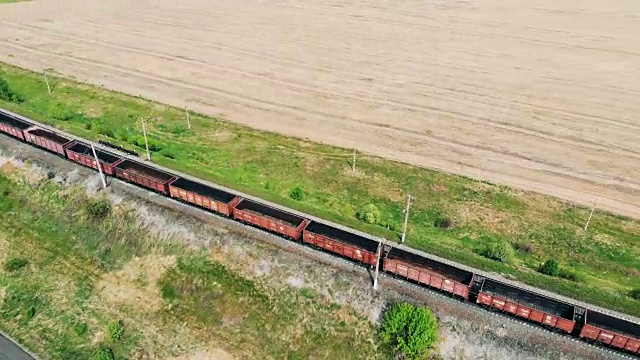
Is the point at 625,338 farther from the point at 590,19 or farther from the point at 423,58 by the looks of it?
the point at 590,19

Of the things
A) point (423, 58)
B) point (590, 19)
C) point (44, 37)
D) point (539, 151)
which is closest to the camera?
point (539, 151)

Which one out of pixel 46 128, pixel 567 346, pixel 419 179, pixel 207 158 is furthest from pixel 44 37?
pixel 567 346

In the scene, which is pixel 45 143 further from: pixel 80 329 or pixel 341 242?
pixel 341 242

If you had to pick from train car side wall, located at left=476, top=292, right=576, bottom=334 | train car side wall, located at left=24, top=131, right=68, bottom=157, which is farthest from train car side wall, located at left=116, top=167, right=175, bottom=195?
train car side wall, located at left=476, top=292, right=576, bottom=334

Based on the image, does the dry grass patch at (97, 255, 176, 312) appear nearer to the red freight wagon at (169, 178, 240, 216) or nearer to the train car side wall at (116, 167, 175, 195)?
the red freight wagon at (169, 178, 240, 216)

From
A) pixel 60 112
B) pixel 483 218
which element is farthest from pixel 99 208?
pixel 483 218
